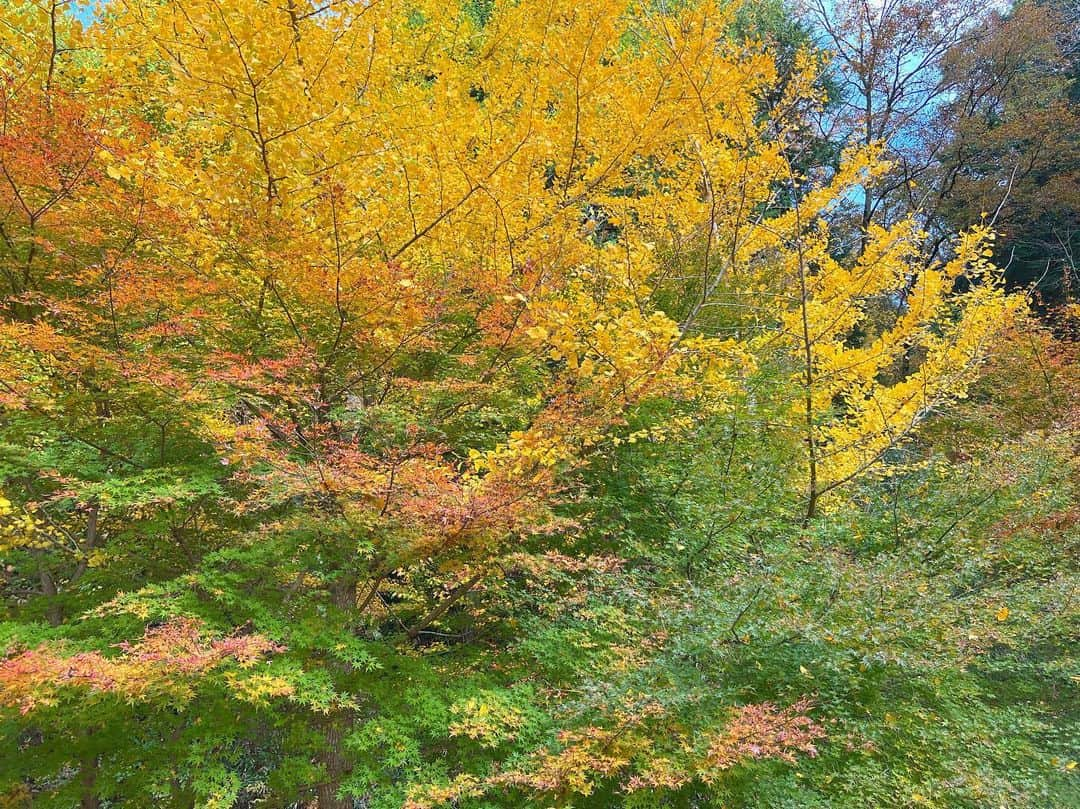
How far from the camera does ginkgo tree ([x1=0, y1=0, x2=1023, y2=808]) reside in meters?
2.60

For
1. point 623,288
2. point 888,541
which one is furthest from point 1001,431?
point 623,288

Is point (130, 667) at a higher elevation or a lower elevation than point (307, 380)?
lower

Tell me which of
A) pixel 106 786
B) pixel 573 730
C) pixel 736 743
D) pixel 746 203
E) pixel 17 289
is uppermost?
pixel 746 203

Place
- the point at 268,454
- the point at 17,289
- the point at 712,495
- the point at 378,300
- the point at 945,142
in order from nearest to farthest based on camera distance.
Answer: the point at 268,454 → the point at 378,300 → the point at 17,289 → the point at 712,495 → the point at 945,142

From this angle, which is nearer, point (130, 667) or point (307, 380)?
point (130, 667)

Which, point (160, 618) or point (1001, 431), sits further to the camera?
point (1001, 431)

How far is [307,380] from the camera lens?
320 cm

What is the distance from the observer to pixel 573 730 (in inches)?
112

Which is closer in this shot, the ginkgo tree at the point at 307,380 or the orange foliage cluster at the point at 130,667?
the orange foliage cluster at the point at 130,667

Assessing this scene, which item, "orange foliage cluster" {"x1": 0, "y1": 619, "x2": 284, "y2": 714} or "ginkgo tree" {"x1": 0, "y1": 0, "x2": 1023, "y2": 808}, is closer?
"orange foliage cluster" {"x1": 0, "y1": 619, "x2": 284, "y2": 714}

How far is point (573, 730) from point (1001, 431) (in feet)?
25.4

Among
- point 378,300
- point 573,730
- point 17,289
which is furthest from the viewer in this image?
point 17,289

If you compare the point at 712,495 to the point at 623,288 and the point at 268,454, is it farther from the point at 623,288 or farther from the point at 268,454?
the point at 268,454

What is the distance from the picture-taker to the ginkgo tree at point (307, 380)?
2.60 m
